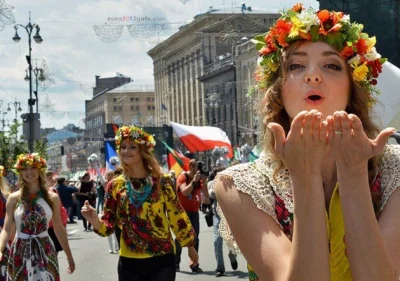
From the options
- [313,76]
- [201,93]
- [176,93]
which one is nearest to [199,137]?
[313,76]

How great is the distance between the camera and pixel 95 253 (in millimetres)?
19422

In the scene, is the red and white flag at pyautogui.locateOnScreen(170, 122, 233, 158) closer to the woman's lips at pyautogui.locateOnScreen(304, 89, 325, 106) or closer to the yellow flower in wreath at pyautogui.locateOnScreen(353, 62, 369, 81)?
the yellow flower in wreath at pyautogui.locateOnScreen(353, 62, 369, 81)

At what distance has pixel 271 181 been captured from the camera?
3018mm

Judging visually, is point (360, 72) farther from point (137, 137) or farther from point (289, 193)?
point (137, 137)

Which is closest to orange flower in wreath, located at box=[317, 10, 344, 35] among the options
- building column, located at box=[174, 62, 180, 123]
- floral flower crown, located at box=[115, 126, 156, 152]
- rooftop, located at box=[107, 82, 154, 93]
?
floral flower crown, located at box=[115, 126, 156, 152]

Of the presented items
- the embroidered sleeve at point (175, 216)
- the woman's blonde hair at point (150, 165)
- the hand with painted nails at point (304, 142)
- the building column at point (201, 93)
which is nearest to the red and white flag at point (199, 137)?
the woman's blonde hair at point (150, 165)

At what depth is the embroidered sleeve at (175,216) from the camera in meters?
7.93

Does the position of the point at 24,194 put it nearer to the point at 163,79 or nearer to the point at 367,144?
the point at 367,144

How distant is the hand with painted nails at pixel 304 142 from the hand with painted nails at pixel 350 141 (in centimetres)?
3

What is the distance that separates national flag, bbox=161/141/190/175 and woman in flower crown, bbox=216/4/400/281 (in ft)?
67.4

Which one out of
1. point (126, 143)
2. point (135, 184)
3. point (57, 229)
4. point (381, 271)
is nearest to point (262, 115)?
point (381, 271)

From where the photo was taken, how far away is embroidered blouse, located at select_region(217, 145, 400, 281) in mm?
2812

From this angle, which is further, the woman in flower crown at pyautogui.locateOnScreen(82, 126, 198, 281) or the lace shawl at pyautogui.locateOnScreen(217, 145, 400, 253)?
the woman in flower crown at pyautogui.locateOnScreen(82, 126, 198, 281)

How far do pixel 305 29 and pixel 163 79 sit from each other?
143748 mm
